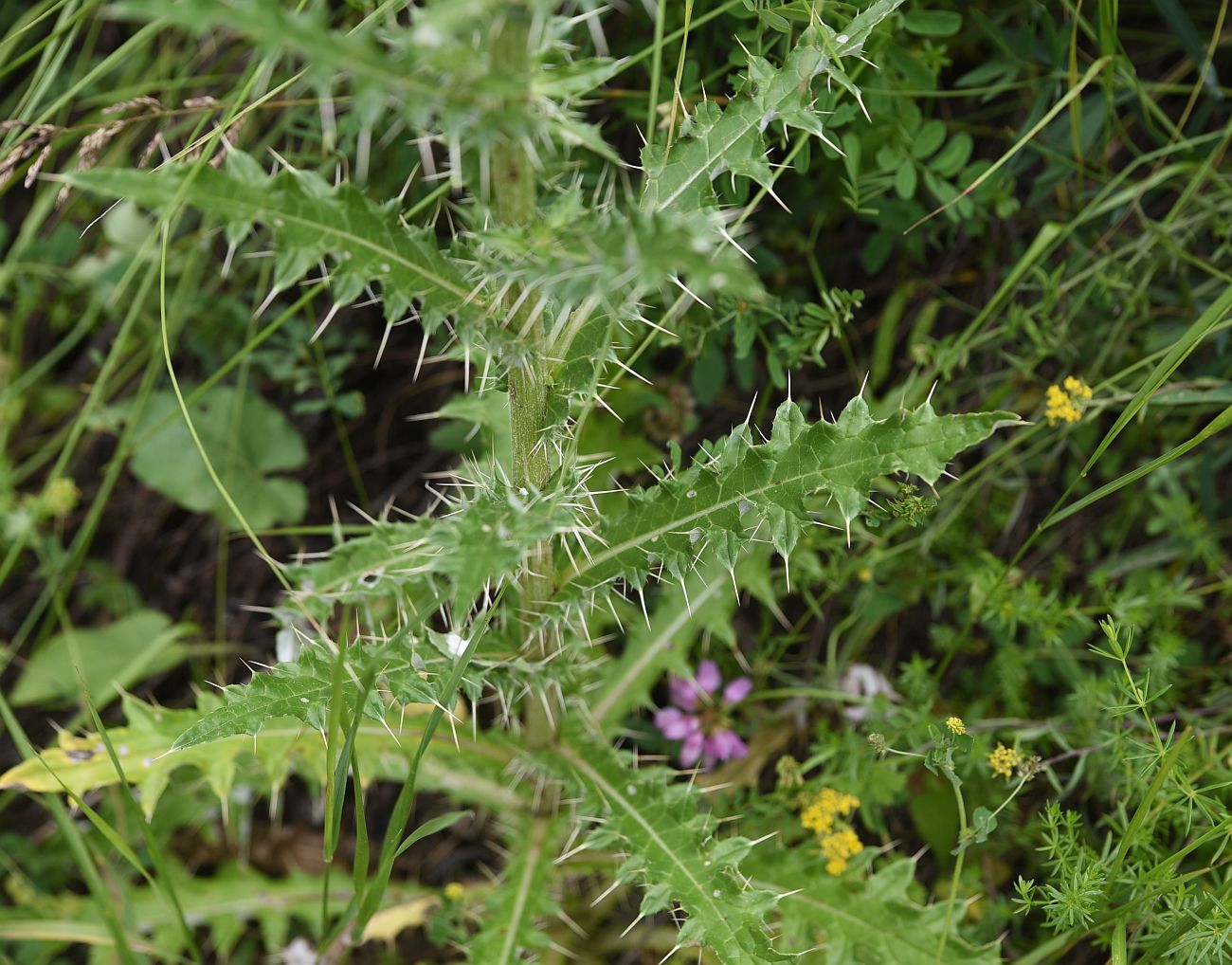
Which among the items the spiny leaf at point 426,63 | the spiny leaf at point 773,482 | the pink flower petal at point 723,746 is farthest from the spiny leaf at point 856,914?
the spiny leaf at point 426,63

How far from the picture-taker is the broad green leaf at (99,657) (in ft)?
10.5

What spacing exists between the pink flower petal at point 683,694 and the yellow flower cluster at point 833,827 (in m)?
0.49

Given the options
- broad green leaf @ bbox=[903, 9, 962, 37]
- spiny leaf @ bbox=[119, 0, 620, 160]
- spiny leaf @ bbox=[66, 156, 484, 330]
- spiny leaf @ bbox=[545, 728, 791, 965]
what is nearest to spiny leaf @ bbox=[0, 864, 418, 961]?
spiny leaf @ bbox=[545, 728, 791, 965]

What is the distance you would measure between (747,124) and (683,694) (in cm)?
167

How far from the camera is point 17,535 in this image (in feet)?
10.9

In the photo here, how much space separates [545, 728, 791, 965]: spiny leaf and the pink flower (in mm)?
507

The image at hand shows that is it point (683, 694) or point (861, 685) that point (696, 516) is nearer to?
point (683, 694)

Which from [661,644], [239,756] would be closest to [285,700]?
[239,756]

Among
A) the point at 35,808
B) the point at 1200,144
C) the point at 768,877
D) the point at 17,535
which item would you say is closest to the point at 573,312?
the point at 768,877

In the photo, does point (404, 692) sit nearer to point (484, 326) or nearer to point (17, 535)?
point (484, 326)

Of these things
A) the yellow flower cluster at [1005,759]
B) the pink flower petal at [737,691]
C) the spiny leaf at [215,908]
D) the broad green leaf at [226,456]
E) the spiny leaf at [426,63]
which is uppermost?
the spiny leaf at [426,63]

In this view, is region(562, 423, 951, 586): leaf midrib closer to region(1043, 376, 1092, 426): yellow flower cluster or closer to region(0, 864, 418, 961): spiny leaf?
region(1043, 376, 1092, 426): yellow flower cluster

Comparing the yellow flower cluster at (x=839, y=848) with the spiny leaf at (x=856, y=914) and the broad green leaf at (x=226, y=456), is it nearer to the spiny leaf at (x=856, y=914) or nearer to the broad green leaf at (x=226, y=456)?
the spiny leaf at (x=856, y=914)

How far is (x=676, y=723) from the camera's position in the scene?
2836 mm
